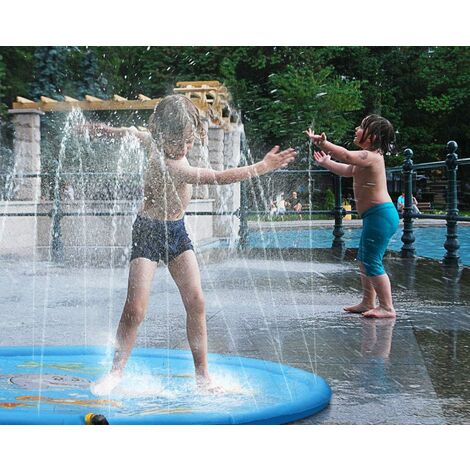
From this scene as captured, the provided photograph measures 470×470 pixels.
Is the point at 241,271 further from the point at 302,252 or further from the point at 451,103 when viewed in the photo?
the point at 451,103

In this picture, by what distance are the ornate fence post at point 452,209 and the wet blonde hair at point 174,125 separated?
2.02 m

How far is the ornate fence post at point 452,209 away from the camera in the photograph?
407cm

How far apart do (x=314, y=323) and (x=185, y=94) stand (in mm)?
1306

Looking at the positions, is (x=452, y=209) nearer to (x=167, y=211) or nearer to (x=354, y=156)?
(x=354, y=156)

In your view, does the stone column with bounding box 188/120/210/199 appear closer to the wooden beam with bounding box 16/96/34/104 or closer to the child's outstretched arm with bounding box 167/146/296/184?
the wooden beam with bounding box 16/96/34/104

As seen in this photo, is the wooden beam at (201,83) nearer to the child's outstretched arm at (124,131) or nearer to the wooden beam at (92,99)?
the wooden beam at (92,99)

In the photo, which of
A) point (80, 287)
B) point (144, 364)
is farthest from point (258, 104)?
point (144, 364)

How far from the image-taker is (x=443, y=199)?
486 centimetres

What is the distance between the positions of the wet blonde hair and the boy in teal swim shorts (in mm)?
752

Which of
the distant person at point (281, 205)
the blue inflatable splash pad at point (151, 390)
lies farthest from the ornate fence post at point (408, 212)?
the blue inflatable splash pad at point (151, 390)

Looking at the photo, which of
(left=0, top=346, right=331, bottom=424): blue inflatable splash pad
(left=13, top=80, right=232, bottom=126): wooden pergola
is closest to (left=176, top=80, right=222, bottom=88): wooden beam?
(left=13, top=80, right=232, bottom=126): wooden pergola

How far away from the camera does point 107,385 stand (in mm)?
2465

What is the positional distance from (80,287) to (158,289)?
1.56 ft
